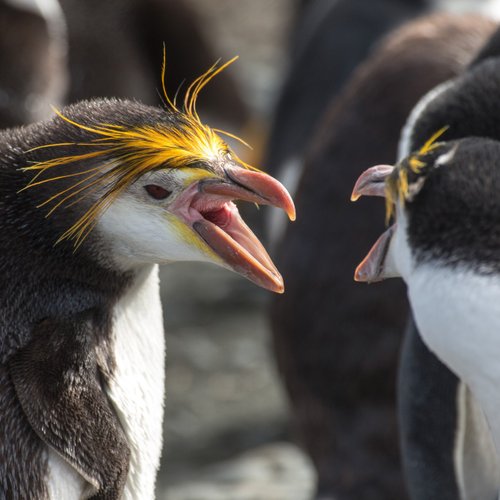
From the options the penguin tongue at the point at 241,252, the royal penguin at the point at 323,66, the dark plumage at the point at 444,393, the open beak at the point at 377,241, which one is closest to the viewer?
the penguin tongue at the point at 241,252

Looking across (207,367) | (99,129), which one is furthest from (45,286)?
(207,367)

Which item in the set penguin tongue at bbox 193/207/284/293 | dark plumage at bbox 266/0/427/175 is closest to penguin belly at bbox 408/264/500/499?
penguin tongue at bbox 193/207/284/293

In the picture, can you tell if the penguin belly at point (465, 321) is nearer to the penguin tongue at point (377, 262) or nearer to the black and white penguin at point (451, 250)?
the black and white penguin at point (451, 250)

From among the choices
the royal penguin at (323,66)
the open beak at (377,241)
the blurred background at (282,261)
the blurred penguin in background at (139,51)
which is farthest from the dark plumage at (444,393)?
the blurred penguin in background at (139,51)

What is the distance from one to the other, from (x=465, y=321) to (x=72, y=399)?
0.74 meters

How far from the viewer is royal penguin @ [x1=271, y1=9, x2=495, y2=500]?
12.6 feet

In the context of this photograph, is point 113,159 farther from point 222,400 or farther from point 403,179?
point 222,400

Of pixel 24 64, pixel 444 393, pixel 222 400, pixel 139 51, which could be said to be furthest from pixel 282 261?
pixel 139 51

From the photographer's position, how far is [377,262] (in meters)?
2.41

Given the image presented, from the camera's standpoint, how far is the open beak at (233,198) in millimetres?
2264

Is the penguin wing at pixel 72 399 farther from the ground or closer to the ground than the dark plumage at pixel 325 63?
closer to the ground

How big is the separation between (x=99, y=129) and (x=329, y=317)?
5.90 ft

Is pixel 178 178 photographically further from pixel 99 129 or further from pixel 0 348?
pixel 0 348

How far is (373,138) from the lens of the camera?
393cm
